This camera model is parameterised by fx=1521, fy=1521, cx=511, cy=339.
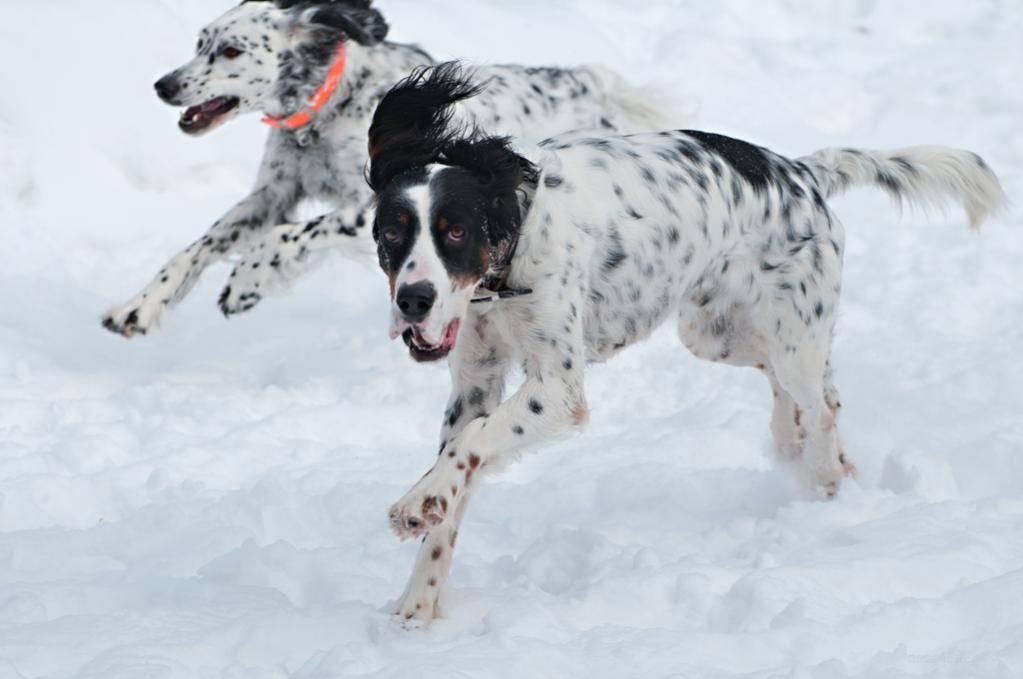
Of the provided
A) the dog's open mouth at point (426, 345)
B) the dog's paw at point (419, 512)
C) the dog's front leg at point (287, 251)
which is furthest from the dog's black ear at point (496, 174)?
the dog's front leg at point (287, 251)

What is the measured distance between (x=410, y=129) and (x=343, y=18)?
106 inches

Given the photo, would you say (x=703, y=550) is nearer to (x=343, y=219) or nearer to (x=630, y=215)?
(x=630, y=215)

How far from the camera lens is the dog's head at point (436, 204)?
3449mm

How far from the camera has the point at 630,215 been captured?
4129mm

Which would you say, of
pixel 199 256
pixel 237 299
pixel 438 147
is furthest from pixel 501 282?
pixel 199 256

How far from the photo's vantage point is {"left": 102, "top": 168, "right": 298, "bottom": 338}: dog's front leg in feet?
20.0

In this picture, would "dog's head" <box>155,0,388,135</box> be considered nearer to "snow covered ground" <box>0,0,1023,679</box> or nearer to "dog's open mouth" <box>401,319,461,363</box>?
"snow covered ground" <box>0,0,1023,679</box>

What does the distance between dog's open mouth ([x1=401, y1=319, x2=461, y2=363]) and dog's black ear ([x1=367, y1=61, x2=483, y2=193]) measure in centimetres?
49

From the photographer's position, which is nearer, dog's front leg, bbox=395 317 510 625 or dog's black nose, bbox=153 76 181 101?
dog's front leg, bbox=395 317 510 625

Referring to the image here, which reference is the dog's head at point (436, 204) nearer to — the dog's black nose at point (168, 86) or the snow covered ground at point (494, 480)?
the snow covered ground at point (494, 480)

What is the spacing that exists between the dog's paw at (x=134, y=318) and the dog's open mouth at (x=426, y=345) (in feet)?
9.39

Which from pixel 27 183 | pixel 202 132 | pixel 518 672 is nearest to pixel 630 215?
pixel 518 672

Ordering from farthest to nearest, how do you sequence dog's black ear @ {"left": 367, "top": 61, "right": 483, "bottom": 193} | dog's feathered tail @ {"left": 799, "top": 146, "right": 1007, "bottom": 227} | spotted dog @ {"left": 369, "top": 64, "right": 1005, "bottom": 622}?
dog's feathered tail @ {"left": 799, "top": 146, "right": 1007, "bottom": 227}
dog's black ear @ {"left": 367, "top": 61, "right": 483, "bottom": 193}
spotted dog @ {"left": 369, "top": 64, "right": 1005, "bottom": 622}

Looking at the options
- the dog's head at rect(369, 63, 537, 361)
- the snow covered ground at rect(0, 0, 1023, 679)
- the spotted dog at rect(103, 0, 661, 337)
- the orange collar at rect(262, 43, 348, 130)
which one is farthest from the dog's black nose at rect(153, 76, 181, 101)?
the dog's head at rect(369, 63, 537, 361)
